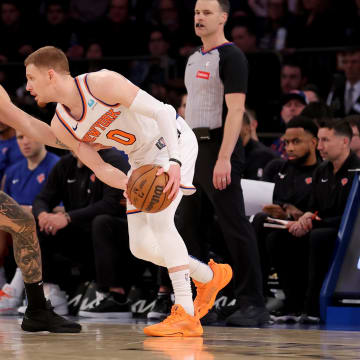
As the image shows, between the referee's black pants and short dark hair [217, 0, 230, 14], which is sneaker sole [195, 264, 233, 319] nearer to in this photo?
the referee's black pants

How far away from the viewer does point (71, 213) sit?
6.95 metres

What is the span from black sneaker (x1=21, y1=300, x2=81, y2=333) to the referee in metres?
1.28

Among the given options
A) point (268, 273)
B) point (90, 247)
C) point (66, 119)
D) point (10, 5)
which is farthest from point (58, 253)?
point (10, 5)

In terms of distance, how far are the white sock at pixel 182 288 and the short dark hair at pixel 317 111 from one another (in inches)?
129

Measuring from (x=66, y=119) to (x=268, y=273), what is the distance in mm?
2721

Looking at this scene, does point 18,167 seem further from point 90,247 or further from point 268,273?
point 268,273

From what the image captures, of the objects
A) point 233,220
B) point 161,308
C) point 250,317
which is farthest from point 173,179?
point 161,308

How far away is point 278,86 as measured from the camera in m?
9.23

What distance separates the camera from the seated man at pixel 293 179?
6602mm

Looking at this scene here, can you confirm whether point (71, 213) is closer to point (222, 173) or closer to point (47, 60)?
point (222, 173)

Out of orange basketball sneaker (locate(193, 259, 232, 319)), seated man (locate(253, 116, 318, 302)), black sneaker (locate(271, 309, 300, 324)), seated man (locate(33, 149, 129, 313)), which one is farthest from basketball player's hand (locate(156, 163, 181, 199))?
seated man (locate(33, 149, 129, 313))

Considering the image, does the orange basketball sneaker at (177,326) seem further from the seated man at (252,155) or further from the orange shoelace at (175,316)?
the seated man at (252,155)

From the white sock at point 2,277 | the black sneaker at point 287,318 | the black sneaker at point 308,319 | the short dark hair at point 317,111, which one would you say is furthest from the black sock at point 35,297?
the short dark hair at point 317,111

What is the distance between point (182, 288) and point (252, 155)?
2946mm
